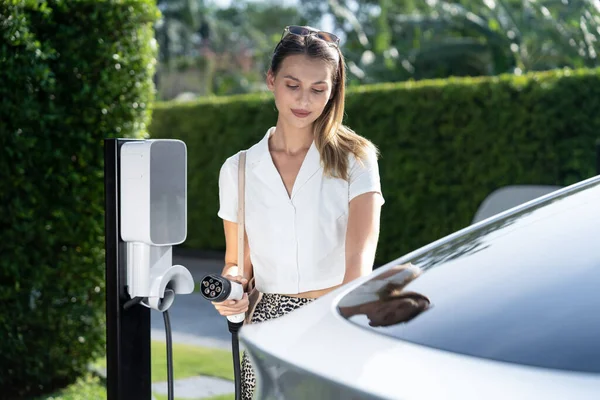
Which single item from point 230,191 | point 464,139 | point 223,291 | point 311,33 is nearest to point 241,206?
point 230,191

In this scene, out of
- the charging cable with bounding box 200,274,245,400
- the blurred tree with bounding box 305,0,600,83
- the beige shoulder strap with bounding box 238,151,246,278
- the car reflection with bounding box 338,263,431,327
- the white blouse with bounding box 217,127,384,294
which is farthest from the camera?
the blurred tree with bounding box 305,0,600,83

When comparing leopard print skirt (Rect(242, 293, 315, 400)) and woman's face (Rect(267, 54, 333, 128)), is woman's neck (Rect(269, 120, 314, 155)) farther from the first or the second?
leopard print skirt (Rect(242, 293, 315, 400))

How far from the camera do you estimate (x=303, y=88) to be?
2717 mm

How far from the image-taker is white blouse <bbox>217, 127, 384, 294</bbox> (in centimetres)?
264

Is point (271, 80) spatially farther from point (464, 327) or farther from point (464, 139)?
point (464, 139)

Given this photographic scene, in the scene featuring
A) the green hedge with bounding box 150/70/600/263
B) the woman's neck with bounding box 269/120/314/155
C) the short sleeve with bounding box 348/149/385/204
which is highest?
the woman's neck with bounding box 269/120/314/155

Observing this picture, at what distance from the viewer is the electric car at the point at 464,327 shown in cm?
132

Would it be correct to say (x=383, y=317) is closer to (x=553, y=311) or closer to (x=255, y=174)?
(x=553, y=311)

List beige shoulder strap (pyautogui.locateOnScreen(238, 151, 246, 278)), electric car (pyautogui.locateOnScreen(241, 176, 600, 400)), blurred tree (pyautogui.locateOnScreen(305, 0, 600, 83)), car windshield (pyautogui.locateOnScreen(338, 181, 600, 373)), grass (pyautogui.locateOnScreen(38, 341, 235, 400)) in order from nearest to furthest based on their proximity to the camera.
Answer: electric car (pyautogui.locateOnScreen(241, 176, 600, 400))
car windshield (pyautogui.locateOnScreen(338, 181, 600, 373))
beige shoulder strap (pyautogui.locateOnScreen(238, 151, 246, 278))
grass (pyautogui.locateOnScreen(38, 341, 235, 400))
blurred tree (pyautogui.locateOnScreen(305, 0, 600, 83))

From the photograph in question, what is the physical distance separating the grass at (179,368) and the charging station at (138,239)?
2.57m

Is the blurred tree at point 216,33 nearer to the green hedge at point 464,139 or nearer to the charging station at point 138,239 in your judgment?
the green hedge at point 464,139

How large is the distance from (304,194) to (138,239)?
50cm

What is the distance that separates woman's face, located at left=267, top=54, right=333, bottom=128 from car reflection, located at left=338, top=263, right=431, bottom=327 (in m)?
0.93

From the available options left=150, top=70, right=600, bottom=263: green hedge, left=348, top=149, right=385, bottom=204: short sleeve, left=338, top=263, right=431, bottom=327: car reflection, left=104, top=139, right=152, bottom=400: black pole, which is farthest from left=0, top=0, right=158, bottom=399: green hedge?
left=150, top=70, right=600, bottom=263: green hedge
